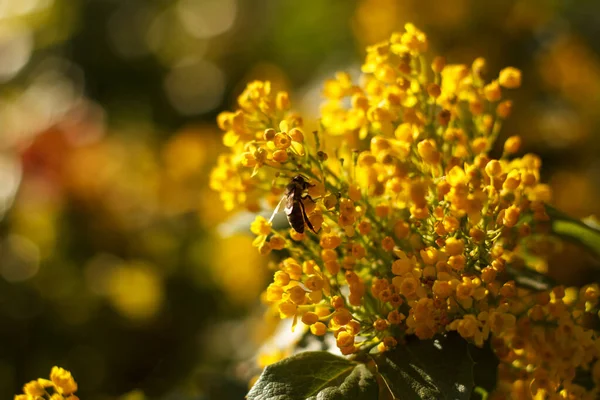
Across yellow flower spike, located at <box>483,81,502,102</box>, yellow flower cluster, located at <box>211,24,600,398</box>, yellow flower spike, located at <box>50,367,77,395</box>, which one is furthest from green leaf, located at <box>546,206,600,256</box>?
yellow flower spike, located at <box>50,367,77,395</box>

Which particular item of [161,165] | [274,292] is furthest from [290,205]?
[161,165]

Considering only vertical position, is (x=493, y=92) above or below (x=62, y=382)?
above

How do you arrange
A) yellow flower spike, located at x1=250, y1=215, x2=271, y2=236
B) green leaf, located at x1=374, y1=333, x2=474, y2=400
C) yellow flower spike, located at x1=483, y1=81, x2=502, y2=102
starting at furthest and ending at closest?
1. yellow flower spike, located at x1=483, y1=81, x2=502, y2=102
2. yellow flower spike, located at x1=250, y1=215, x2=271, y2=236
3. green leaf, located at x1=374, y1=333, x2=474, y2=400

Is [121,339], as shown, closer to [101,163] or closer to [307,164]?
[101,163]

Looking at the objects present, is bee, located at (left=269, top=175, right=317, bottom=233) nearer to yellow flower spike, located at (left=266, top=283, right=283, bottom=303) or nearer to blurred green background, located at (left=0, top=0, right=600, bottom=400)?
yellow flower spike, located at (left=266, top=283, right=283, bottom=303)

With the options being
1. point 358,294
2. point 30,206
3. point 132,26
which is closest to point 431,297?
point 358,294

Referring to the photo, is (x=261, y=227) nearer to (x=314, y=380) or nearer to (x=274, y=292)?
(x=274, y=292)
